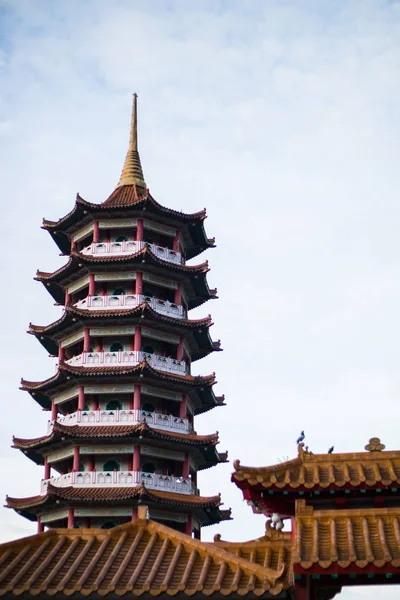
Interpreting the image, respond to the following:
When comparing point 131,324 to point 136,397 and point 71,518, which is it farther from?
point 71,518

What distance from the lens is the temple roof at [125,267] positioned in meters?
43.5

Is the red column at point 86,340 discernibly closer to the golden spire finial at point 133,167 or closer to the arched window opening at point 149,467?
the arched window opening at point 149,467

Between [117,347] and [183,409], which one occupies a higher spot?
[117,347]

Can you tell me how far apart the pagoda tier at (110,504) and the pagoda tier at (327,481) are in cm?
2140

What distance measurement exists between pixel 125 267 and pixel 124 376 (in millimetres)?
6072

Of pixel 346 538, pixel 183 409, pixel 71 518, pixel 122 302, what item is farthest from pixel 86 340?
pixel 346 538

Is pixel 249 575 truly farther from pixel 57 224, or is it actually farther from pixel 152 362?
pixel 57 224

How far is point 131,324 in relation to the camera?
4291cm

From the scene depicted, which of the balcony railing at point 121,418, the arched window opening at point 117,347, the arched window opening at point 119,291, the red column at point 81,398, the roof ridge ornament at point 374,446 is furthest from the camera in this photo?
the arched window opening at point 119,291

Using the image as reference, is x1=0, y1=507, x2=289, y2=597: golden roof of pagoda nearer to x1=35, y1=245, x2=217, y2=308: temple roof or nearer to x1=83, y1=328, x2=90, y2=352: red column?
x1=83, y1=328, x2=90, y2=352: red column

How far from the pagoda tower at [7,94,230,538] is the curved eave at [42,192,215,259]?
62 millimetres

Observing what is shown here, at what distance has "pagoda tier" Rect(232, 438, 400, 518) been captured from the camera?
1627 cm

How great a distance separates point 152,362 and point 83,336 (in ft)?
13.3

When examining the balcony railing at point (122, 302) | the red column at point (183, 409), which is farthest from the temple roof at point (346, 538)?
the balcony railing at point (122, 302)
